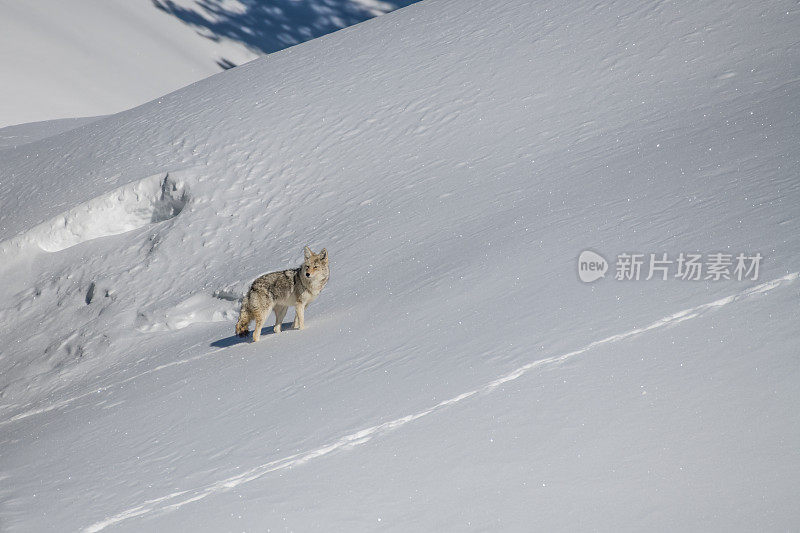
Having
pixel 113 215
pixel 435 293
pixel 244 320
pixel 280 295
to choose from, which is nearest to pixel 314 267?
pixel 280 295

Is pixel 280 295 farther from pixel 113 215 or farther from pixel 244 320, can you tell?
pixel 113 215

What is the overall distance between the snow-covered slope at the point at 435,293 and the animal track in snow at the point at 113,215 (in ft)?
0.13

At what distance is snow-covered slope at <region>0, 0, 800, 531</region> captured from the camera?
293 cm

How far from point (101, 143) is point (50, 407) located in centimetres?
758


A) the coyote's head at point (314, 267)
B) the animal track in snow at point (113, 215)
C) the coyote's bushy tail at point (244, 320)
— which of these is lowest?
the coyote's bushy tail at point (244, 320)

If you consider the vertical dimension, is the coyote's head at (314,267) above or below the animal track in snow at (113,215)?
below

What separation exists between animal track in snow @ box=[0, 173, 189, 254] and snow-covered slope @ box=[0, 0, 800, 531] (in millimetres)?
41

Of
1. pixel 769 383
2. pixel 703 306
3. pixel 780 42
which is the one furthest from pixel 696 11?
pixel 769 383

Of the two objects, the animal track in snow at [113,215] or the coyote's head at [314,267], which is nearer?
the coyote's head at [314,267]

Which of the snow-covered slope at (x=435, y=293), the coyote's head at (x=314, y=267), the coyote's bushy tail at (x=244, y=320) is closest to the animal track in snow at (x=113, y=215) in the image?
the snow-covered slope at (x=435, y=293)

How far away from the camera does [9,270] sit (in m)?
10.3

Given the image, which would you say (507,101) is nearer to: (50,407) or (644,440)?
(50,407)

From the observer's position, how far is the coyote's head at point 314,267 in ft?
19.6

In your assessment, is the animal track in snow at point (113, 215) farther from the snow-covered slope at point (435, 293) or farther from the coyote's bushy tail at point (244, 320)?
the coyote's bushy tail at point (244, 320)
